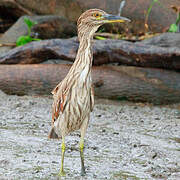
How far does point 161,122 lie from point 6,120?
96.3 inches

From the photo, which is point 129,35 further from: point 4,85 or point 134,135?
point 134,135

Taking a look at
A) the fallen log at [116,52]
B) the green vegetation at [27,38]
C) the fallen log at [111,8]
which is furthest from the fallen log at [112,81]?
the fallen log at [111,8]

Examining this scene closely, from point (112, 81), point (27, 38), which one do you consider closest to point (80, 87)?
point (112, 81)

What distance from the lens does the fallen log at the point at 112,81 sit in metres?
7.32

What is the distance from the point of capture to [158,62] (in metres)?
7.36

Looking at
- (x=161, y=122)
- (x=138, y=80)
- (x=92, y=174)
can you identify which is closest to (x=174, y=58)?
(x=138, y=80)

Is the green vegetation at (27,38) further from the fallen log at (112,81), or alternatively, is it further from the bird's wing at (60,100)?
the bird's wing at (60,100)

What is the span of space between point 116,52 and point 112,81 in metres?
0.55

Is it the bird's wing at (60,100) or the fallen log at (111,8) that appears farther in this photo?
the fallen log at (111,8)

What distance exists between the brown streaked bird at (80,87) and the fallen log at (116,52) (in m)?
3.44

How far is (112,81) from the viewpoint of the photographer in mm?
7383

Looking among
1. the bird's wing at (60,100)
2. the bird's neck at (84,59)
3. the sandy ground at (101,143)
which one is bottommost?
the sandy ground at (101,143)

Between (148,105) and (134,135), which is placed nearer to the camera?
(134,135)

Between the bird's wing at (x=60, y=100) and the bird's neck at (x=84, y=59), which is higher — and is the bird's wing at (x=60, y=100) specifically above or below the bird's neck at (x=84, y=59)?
below
